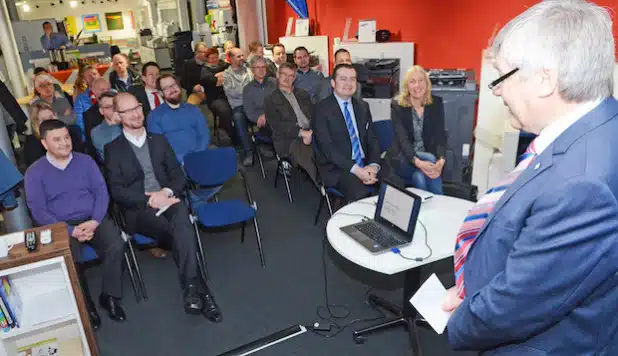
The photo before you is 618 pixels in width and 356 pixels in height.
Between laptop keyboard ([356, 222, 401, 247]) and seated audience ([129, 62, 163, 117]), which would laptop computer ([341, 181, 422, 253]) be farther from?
seated audience ([129, 62, 163, 117])

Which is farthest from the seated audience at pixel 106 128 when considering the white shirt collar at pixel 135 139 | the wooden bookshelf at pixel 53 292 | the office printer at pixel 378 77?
the office printer at pixel 378 77

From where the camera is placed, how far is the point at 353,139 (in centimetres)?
404

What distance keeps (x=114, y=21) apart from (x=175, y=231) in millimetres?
15881

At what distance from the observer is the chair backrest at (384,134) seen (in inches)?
171

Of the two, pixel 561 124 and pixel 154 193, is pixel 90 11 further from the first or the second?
pixel 561 124

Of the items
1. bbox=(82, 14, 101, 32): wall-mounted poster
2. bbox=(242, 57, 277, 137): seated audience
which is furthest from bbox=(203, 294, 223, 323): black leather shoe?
bbox=(82, 14, 101, 32): wall-mounted poster

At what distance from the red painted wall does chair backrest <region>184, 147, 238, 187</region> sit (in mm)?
3046

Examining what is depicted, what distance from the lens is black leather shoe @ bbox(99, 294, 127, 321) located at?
3139 millimetres

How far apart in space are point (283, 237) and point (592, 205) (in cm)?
341

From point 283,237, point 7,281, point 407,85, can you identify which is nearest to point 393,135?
point 407,85

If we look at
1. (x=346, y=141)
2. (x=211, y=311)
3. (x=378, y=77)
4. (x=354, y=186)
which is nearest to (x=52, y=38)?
(x=378, y=77)

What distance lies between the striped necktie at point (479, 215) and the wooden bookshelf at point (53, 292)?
210 centimetres

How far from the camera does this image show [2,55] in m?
8.69

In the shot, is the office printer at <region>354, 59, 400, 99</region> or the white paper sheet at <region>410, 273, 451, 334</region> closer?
the white paper sheet at <region>410, 273, 451, 334</region>
